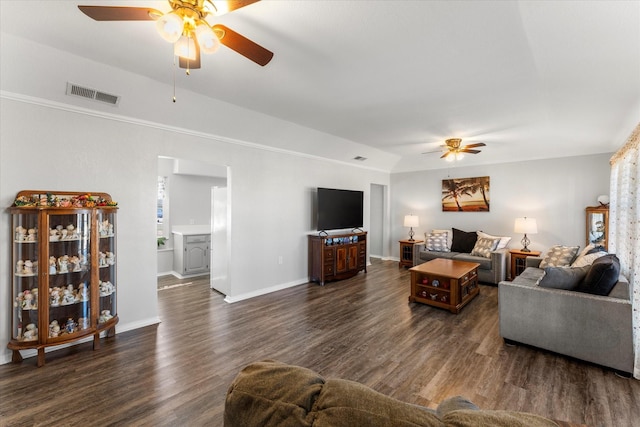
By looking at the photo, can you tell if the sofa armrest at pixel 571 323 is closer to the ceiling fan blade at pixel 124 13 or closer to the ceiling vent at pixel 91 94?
the ceiling fan blade at pixel 124 13

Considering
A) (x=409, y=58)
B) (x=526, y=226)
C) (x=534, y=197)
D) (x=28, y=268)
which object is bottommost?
(x=28, y=268)

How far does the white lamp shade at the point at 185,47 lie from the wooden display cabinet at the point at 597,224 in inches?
245

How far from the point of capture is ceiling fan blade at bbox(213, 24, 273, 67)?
5.32 ft

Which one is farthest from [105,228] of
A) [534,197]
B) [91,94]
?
[534,197]

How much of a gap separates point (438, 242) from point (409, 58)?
4452 millimetres

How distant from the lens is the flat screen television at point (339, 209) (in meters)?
5.20

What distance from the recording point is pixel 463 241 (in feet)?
19.2

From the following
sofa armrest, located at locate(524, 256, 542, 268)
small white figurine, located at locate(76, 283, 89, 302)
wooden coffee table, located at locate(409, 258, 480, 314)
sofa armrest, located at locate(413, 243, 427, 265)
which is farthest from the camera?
sofa armrest, located at locate(413, 243, 427, 265)

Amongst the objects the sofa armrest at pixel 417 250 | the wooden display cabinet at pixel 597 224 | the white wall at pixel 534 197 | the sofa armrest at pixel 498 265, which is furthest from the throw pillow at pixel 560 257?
the sofa armrest at pixel 417 250

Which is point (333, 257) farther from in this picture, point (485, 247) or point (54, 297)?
point (54, 297)

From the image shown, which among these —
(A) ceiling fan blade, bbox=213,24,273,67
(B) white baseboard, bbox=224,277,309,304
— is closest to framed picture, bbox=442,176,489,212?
(B) white baseboard, bbox=224,277,309,304

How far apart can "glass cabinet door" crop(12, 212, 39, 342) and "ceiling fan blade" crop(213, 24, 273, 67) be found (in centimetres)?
236

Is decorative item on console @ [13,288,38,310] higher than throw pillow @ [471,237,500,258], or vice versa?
throw pillow @ [471,237,500,258]

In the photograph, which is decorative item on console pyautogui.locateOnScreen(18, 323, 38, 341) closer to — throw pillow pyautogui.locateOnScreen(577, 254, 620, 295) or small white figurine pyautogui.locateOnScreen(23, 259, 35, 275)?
small white figurine pyautogui.locateOnScreen(23, 259, 35, 275)
